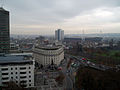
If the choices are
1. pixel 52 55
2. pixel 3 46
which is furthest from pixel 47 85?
pixel 3 46

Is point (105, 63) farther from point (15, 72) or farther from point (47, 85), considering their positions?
point (15, 72)

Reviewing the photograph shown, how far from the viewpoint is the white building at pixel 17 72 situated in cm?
698

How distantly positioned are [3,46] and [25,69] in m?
7.08

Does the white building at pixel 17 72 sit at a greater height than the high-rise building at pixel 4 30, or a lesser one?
lesser

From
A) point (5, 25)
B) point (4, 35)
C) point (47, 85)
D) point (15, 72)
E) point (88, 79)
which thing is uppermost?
point (5, 25)

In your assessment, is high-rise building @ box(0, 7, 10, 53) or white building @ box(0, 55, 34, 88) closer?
white building @ box(0, 55, 34, 88)

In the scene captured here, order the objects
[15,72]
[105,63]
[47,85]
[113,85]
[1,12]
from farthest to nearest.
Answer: [105,63]
[1,12]
[47,85]
[15,72]
[113,85]

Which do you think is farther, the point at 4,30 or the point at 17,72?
the point at 4,30

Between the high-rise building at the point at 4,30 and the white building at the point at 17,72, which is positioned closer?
the white building at the point at 17,72

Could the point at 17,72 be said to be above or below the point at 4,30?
below

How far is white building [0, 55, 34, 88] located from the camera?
6.98 meters

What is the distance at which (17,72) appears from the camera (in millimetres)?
7133

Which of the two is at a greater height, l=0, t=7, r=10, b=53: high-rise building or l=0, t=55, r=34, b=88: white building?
l=0, t=7, r=10, b=53: high-rise building

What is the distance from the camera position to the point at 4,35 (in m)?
12.8
